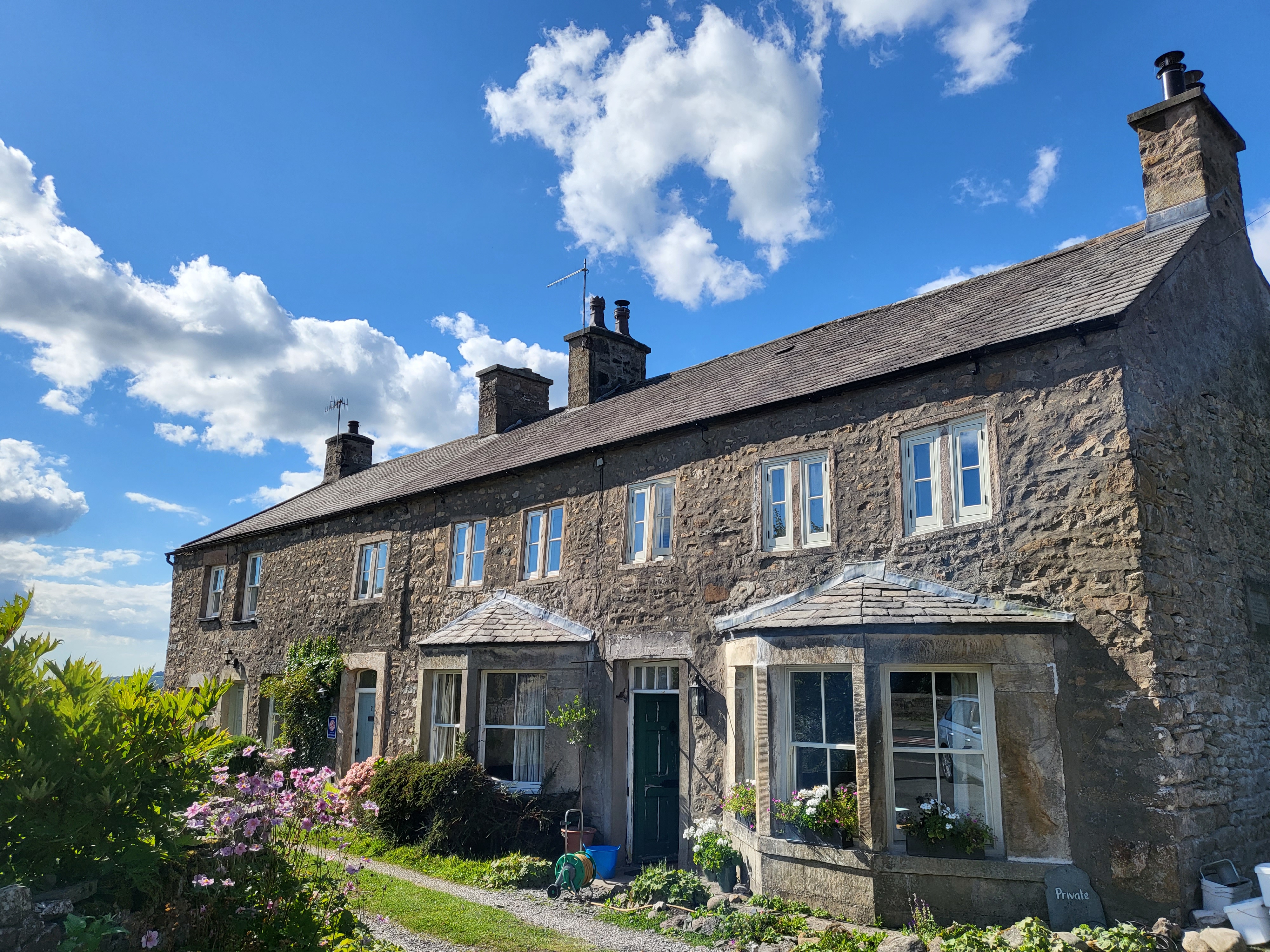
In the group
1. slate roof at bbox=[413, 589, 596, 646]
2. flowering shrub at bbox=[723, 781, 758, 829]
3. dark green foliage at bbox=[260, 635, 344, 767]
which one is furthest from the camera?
dark green foliage at bbox=[260, 635, 344, 767]

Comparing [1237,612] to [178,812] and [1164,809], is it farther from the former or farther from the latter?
[178,812]

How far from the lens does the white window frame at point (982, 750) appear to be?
825 centimetres

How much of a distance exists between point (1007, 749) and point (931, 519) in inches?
95.0

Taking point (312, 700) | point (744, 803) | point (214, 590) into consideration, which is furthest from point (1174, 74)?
point (214, 590)

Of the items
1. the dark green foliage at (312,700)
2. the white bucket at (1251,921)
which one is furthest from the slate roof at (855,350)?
the white bucket at (1251,921)

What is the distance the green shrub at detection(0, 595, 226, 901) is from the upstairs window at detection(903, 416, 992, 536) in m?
6.96

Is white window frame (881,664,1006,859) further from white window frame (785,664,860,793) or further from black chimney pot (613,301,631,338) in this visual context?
black chimney pot (613,301,631,338)

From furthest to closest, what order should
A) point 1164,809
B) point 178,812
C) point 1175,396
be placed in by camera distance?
point 1175,396, point 1164,809, point 178,812

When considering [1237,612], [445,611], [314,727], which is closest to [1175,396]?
[1237,612]

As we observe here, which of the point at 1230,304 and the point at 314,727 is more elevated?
the point at 1230,304

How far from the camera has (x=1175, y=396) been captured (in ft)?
30.1

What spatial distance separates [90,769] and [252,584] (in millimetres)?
15996

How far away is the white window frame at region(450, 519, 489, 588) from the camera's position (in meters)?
15.1

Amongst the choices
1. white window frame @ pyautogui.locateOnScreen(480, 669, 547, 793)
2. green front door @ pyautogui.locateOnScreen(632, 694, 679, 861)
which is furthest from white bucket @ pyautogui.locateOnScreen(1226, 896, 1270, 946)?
white window frame @ pyautogui.locateOnScreen(480, 669, 547, 793)
